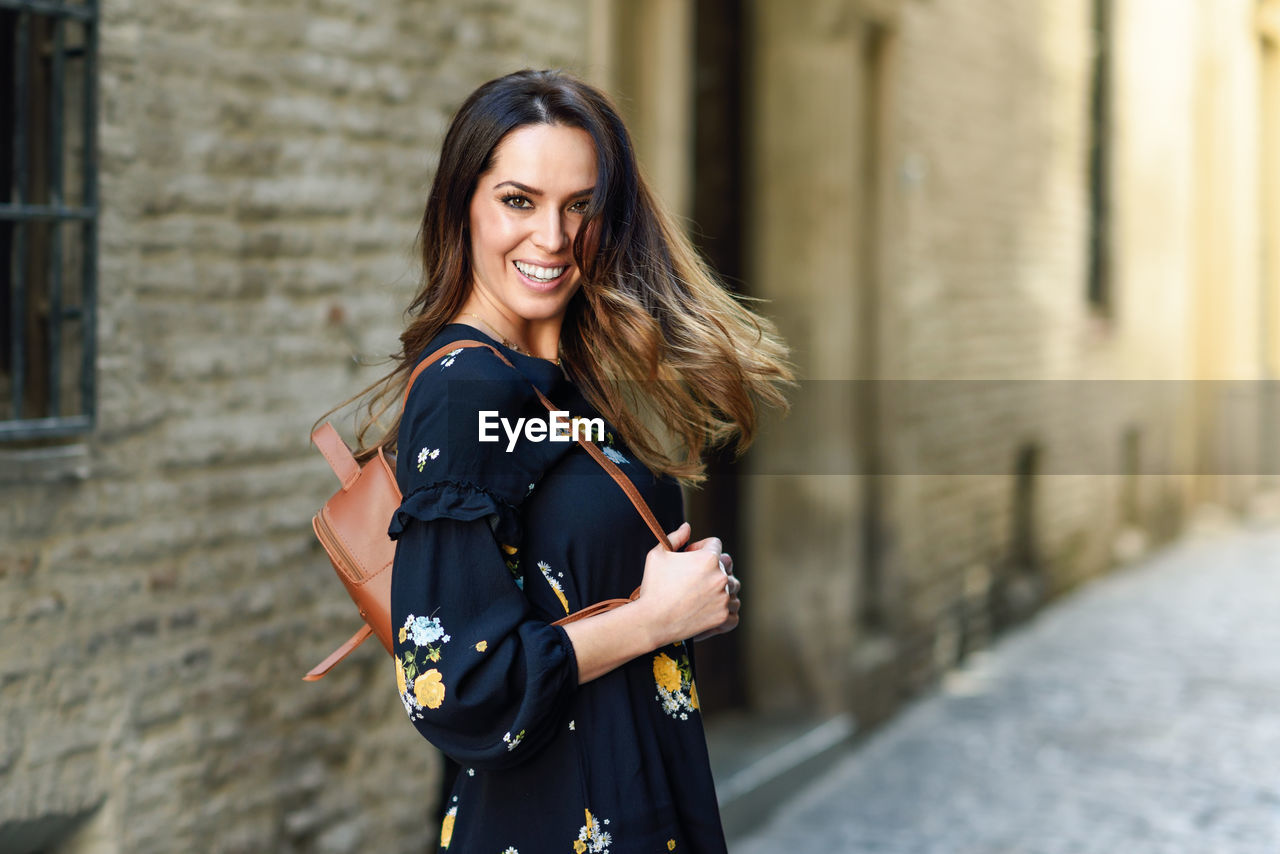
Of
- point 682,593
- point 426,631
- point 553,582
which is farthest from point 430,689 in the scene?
point 682,593

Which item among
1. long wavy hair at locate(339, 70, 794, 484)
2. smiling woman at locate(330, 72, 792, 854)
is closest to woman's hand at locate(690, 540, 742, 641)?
smiling woman at locate(330, 72, 792, 854)

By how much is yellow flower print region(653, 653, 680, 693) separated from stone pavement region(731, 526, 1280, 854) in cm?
366

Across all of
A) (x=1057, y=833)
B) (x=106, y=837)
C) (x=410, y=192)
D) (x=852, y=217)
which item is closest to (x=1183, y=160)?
(x=852, y=217)

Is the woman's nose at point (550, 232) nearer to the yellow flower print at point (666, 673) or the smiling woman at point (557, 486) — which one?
the smiling woman at point (557, 486)

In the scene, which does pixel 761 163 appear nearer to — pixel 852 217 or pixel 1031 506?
pixel 852 217

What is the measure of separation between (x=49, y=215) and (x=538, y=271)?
1590 millimetres

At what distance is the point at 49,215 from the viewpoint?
3160 millimetres

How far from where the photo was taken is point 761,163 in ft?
23.2

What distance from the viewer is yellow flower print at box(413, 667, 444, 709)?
72.5 inches

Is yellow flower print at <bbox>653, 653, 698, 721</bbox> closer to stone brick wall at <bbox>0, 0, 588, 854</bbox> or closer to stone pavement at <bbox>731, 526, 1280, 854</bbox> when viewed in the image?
stone brick wall at <bbox>0, 0, 588, 854</bbox>

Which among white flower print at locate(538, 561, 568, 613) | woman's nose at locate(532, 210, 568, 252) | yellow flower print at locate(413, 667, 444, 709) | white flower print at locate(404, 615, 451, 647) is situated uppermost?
woman's nose at locate(532, 210, 568, 252)

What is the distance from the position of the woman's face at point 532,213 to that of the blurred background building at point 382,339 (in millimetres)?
1527

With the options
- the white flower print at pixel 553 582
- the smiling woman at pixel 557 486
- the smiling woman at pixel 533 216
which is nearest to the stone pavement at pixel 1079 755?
the smiling woman at pixel 557 486

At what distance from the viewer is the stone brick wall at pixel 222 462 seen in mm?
3248
